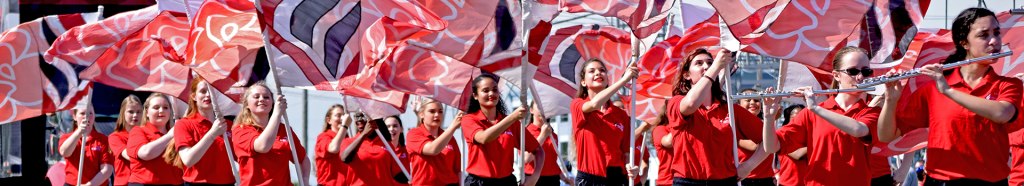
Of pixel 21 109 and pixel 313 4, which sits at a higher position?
pixel 313 4

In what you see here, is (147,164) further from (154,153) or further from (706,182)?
(706,182)

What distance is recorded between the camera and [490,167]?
22.7ft

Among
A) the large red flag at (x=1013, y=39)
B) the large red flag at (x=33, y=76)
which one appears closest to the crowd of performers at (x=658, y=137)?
the large red flag at (x=33, y=76)

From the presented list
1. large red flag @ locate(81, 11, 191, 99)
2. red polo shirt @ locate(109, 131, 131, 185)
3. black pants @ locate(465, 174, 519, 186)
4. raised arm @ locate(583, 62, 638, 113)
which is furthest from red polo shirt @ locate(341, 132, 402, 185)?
raised arm @ locate(583, 62, 638, 113)

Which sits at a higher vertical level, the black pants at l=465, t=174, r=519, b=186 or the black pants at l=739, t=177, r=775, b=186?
the black pants at l=465, t=174, r=519, b=186

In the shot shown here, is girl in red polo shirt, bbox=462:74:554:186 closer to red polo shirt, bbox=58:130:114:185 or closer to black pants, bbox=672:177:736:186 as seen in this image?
black pants, bbox=672:177:736:186

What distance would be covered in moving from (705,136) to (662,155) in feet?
3.64

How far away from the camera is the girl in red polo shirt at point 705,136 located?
214 inches

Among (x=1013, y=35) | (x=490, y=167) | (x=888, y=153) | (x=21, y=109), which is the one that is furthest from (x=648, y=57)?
(x=21, y=109)

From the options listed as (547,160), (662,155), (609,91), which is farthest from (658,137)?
(547,160)

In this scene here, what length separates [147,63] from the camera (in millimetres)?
8570

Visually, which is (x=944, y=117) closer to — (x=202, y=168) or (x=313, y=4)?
(x=313, y=4)

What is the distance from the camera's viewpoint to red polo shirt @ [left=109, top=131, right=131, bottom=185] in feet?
26.5

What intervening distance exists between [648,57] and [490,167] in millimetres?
2311
